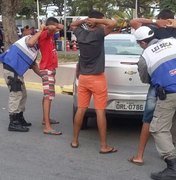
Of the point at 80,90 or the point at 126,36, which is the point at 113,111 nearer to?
the point at 80,90

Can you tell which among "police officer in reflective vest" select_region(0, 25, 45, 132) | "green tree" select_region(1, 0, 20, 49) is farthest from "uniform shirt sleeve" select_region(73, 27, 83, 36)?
"green tree" select_region(1, 0, 20, 49)

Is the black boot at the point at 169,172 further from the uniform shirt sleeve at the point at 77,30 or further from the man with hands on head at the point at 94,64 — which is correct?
the uniform shirt sleeve at the point at 77,30

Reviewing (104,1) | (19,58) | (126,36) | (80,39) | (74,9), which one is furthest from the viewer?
(74,9)

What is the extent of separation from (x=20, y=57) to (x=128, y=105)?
1.71m

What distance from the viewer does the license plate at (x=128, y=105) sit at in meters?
5.89

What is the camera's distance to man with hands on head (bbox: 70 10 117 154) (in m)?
5.39

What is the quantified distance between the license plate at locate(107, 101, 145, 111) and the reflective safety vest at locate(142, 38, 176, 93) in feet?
4.36

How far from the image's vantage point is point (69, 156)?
546 cm

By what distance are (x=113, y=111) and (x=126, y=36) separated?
5.47ft

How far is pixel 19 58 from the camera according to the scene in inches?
255

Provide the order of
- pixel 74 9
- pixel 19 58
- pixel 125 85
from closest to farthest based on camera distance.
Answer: pixel 125 85
pixel 19 58
pixel 74 9

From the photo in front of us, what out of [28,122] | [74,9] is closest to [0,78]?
[28,122]

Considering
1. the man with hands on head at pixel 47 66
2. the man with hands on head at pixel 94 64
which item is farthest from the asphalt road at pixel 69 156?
the man with hands on head at pixel 47 66

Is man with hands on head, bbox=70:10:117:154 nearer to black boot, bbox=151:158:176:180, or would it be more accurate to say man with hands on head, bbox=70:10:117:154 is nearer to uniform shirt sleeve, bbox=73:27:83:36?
uniform shirt sleeve, bbox=73:27:83:36
